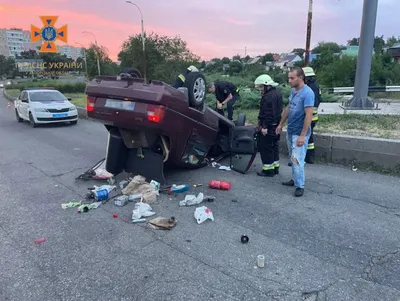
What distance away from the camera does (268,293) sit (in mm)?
2686

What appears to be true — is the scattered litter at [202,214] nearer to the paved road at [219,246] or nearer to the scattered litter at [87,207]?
the paved road at [219,246]

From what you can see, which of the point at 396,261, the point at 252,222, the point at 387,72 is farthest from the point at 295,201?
the point at 387,72

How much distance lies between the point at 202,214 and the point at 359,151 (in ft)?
11.9

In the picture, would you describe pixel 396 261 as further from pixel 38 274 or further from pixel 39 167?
pixel 39 167

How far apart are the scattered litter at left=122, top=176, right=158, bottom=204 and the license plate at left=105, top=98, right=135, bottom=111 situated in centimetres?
111

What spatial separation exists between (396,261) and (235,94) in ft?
20.6

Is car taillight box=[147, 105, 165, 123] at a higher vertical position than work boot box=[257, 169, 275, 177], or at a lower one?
higher

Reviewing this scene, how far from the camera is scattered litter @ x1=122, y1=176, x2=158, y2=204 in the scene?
4.64 metres

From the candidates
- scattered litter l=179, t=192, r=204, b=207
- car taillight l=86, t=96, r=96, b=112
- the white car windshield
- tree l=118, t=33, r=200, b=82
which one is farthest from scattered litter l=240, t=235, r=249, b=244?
tree l=118, t=33, r=200, b=82

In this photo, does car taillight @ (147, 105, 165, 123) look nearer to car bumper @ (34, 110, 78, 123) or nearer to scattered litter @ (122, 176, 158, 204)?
scattered litter @ (122, 176, 158, 204)

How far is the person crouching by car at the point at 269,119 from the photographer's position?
555 centimetres

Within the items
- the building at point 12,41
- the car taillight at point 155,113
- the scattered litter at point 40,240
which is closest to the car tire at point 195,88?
the car taillight at point 155,113

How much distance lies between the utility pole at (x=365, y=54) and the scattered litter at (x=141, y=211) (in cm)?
872

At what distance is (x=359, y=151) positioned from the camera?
6.13 metres
